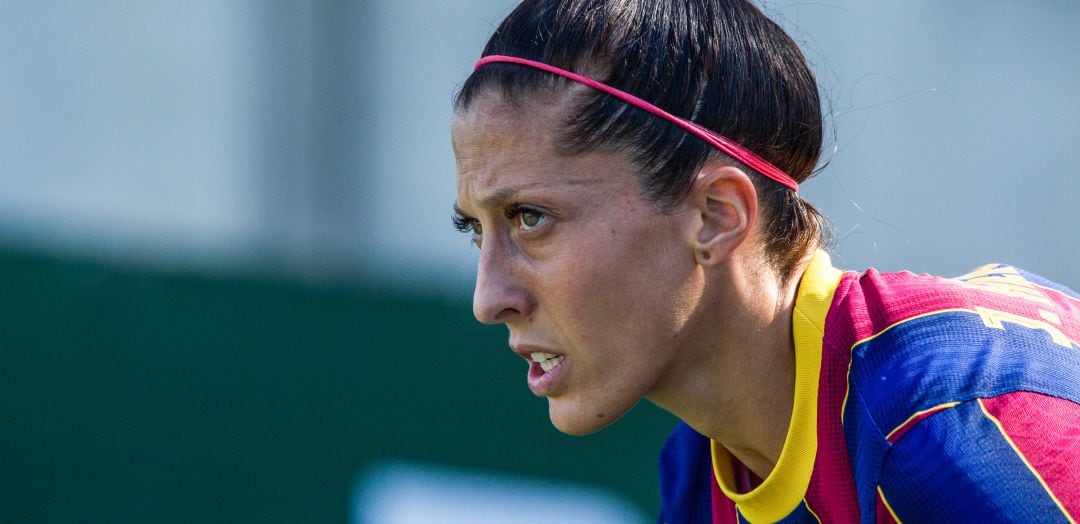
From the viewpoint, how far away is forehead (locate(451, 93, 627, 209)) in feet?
7.54

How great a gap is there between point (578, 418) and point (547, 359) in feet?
0.40

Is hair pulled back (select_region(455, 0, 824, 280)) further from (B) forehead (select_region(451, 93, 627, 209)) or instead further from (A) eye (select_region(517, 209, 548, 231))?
(A) eye (select_region(517, 209, 548, 231))

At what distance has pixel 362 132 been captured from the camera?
575 cm

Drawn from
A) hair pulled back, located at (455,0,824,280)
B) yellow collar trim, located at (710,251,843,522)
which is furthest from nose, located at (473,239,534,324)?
yellow collar trim, located at (710,251,843,522)

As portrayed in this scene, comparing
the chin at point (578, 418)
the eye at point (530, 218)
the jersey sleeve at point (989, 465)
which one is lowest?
the jersey sleeve at point (989, 465)

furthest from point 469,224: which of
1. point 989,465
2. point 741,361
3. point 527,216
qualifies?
point 989,465

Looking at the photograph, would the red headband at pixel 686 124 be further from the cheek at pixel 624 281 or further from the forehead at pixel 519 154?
the cheek at pixel 624 281

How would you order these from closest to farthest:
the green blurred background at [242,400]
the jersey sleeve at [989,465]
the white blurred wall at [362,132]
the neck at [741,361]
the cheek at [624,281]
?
the jersey sleeve at [989,465] < the cheek at [624,281] < the neck at [741,361] < the green blurred background at [242,400] < the white blurred wall at [362,132]

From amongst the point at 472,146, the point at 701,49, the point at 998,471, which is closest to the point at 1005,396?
the point at 998,471

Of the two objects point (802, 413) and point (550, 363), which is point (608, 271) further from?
point (802, 413)

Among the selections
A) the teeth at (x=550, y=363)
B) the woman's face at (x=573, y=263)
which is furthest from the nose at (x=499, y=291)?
the teeth at (x=550, y=363)

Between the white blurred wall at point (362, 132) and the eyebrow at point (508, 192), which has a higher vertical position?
the white blurred wall at point (362, 132)

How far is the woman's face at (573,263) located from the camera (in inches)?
90.4

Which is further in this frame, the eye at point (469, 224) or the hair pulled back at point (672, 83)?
the eye at point (469, 224)
